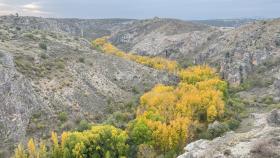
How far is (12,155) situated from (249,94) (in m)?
63.1

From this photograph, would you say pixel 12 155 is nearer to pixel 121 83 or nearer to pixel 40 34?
pixel 121 83

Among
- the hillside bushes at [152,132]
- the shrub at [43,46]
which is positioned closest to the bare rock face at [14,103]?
the hillside bushes at [152,132]

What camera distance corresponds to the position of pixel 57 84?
72.7 meters

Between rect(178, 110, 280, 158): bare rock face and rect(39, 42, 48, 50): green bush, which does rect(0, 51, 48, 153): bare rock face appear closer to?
rect(39, 42, 48, 50): green bush

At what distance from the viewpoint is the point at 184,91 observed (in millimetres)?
78625

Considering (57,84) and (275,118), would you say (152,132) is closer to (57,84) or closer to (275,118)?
(275,118)

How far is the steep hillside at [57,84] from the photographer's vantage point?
60.1 meters

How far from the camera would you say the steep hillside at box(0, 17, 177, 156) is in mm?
60094

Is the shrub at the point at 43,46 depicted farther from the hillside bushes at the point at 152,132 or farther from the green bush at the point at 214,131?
the green bush at the point at 214,131

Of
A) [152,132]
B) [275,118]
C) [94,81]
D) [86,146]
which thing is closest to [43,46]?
[94,81]

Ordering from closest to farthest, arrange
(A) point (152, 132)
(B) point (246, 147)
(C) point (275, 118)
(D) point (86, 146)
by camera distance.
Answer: (B) point (246, 147) → (D) point (86, 146) → (A) point (152, 132) → (C) point (275, 118)

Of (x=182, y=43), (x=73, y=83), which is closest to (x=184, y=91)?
(x=73, y=83)

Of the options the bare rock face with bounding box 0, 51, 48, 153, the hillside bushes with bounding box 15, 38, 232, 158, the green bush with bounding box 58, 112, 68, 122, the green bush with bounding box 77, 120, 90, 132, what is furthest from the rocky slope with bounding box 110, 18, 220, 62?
the green bush with bounding box 77, 120, 90, 132

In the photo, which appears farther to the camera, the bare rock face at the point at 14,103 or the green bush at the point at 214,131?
the green bush at the point at 214,131
